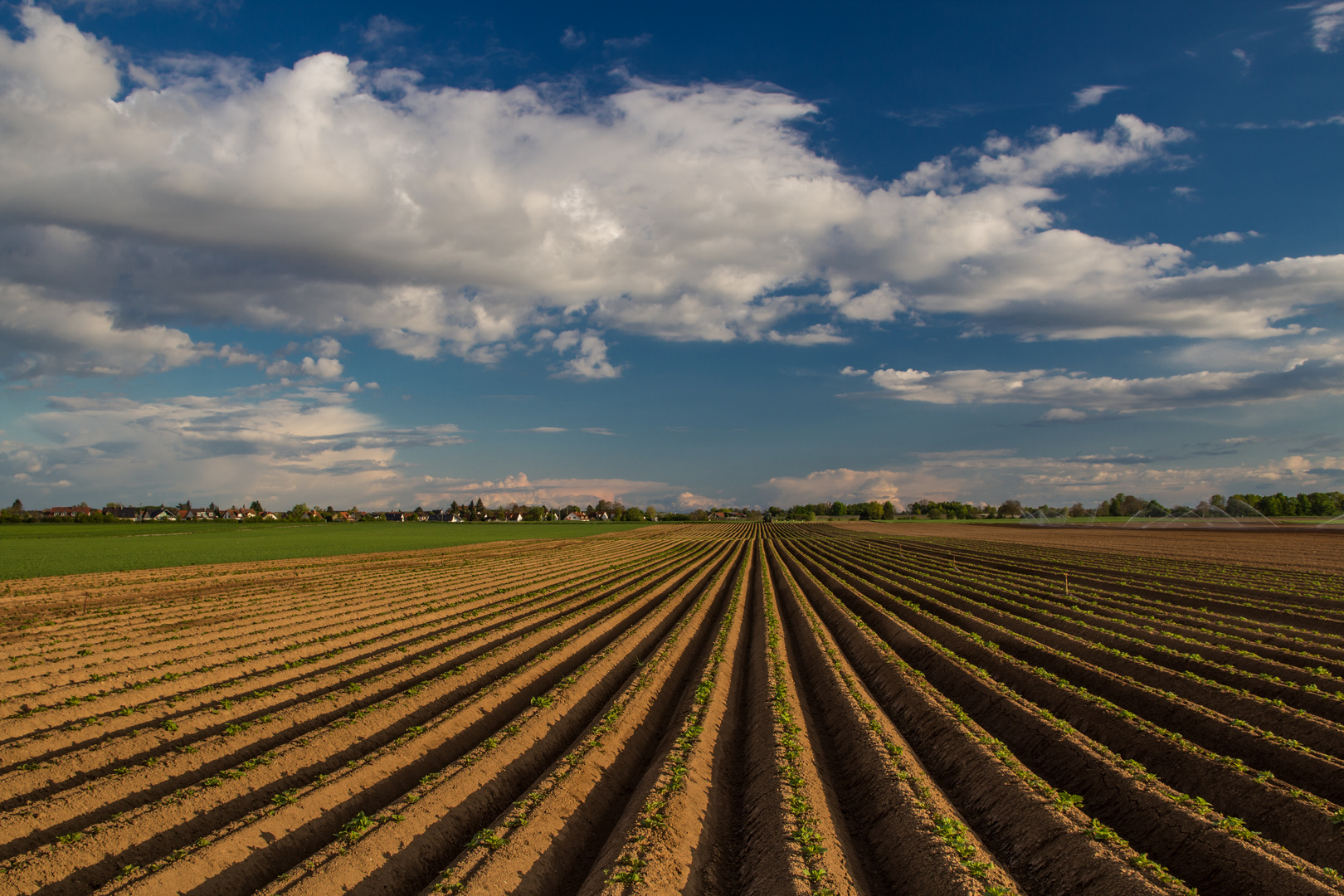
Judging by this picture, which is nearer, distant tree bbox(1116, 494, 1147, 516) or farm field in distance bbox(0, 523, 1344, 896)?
farm field in distance bbox(0, 523, 1344, 896)

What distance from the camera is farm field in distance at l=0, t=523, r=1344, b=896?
243 inches

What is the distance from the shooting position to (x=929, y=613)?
18938 millimetres

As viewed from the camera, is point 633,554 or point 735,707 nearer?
point 735,707

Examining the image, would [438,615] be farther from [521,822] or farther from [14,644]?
[521,822]

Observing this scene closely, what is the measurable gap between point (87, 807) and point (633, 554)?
3968 centimetres

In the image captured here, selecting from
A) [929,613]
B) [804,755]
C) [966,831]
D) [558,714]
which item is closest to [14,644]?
[558,714]

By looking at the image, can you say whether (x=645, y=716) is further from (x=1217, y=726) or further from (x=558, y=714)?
(x=1217, y=726)

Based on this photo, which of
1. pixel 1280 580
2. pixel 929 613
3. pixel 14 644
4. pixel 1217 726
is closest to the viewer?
pixel 1217 726

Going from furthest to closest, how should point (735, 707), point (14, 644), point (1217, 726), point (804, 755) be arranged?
point (14, 644), point (735, 707), point (1217, 726), point (804, 755)

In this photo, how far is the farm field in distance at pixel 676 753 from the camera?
6160 mm

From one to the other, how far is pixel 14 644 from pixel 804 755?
18939 millimetres

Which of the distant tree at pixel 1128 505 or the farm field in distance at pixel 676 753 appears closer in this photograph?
the farm field in distance at pixel 676 753

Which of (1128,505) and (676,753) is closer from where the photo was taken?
(676,753)

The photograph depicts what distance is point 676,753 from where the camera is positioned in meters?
8.59
